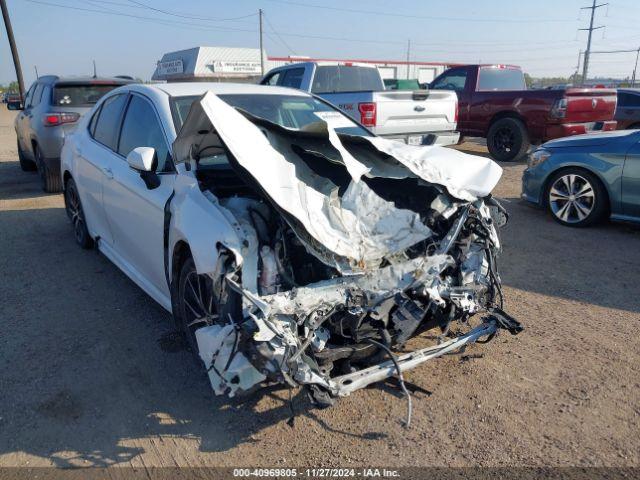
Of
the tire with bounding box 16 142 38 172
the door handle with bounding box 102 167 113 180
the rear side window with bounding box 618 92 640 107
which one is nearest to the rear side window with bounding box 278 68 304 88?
the tire with bounding box 16 142 38 172

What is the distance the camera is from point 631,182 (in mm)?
5984

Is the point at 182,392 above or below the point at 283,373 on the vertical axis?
below

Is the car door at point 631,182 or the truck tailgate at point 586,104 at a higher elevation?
the truck tailgate at point 586,104

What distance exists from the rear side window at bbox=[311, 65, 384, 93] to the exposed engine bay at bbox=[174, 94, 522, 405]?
23.1 ft

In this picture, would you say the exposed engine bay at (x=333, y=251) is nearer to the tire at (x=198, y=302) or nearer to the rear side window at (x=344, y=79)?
the tire at (x=198, y=302)

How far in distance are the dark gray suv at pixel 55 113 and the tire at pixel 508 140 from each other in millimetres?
8052

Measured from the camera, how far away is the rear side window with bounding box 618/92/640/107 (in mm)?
12609

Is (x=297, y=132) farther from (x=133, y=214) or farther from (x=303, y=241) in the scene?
(x=133, y=214)

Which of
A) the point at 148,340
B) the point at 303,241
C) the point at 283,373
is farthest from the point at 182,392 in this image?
the point at 303,241

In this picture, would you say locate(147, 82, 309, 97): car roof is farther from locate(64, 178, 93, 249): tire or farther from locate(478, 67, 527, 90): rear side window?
locate(478, 67, 527, 90): rear side window

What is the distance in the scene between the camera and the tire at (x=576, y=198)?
6395 mm

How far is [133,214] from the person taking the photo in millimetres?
4012

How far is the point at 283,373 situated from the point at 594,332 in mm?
2711

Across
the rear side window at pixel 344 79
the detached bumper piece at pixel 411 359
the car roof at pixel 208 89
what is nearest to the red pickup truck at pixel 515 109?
the rear side window at pixel 344 79
